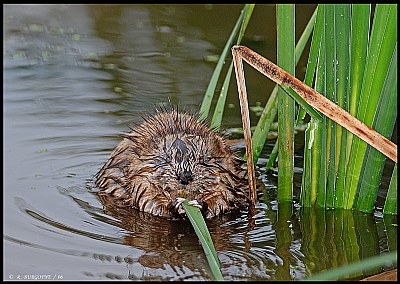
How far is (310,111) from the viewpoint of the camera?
4.45 meters

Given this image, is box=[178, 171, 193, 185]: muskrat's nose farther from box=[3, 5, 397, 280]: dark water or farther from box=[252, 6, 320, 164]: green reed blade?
box=[252, 6, 320, 164]: green reed blade

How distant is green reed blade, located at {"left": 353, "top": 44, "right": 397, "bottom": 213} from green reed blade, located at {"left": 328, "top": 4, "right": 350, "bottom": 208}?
11cm

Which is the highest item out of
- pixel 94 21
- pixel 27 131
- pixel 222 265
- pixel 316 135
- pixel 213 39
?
pixel 94 21

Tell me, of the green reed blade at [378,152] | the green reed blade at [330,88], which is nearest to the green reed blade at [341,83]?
the green reed blade at [330,88]

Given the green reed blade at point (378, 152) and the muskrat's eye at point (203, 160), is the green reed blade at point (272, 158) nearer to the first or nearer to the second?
the muskrat's eye at point (203, 160)

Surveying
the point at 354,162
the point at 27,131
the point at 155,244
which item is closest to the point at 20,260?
the point at 155,244

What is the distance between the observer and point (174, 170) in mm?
4746

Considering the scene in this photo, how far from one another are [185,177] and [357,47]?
1.20 m

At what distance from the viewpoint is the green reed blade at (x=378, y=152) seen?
429 centimetres

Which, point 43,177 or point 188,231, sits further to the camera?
point 43,177

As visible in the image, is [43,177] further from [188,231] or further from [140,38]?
[140,38]

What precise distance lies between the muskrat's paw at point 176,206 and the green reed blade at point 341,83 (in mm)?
852

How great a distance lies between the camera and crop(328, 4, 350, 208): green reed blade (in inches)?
170

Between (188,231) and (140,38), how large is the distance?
14.8 ft
